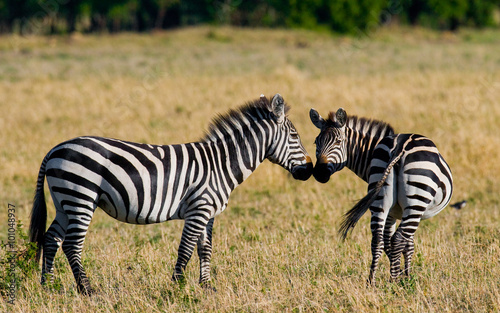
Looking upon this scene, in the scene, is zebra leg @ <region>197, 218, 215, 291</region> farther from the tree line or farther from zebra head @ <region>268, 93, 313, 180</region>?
the tree line

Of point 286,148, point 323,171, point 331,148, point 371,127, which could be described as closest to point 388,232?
point 323,171

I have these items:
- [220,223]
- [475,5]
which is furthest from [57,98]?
[475,5]

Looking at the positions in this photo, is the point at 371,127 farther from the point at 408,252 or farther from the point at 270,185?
the point at 270,185

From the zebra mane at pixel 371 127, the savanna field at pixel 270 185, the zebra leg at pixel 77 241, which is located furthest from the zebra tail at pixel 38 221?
the zebra mane at pixel 371 127

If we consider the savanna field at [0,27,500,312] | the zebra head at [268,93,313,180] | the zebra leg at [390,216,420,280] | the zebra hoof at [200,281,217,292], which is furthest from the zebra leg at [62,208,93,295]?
the zebra leg at [390,216,420,280]

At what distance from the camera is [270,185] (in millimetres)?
12086

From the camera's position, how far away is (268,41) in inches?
1887

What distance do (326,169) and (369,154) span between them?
2.12 ft

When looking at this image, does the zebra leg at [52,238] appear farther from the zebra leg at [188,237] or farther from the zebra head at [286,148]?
the zebra head at [286,148]

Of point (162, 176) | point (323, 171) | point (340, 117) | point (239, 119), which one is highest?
point (340, 117)

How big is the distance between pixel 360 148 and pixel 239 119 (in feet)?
5.01

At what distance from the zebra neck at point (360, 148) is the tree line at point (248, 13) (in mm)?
51247

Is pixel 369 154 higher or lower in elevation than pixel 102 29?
lower

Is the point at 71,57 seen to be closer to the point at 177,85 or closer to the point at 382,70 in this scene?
the point at 177,85
